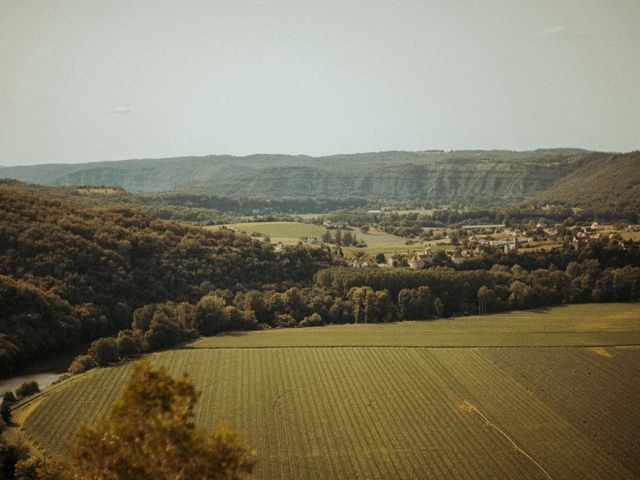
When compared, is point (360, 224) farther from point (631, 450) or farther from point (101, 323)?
point (631, 450)

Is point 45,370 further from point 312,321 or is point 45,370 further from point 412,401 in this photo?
point 412,401

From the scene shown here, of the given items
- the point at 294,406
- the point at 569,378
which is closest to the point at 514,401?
the point at 569,378

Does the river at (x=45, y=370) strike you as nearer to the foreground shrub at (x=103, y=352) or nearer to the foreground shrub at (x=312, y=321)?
the foreground shrub at (x=103, y=352)

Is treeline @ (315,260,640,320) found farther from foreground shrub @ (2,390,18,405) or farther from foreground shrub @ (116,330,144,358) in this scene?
foreground shrub @ (2,390,18,405)

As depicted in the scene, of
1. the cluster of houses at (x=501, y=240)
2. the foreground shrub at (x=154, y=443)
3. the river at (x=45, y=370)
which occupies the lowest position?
the river at (x=45, y=370)

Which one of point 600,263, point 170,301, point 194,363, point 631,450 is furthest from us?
point 600,263

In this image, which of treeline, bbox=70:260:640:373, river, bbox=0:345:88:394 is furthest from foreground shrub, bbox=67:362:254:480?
treeline, bbox=70:260:640:373

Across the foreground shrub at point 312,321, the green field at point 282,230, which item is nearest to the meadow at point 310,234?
the green field at point 282,230
